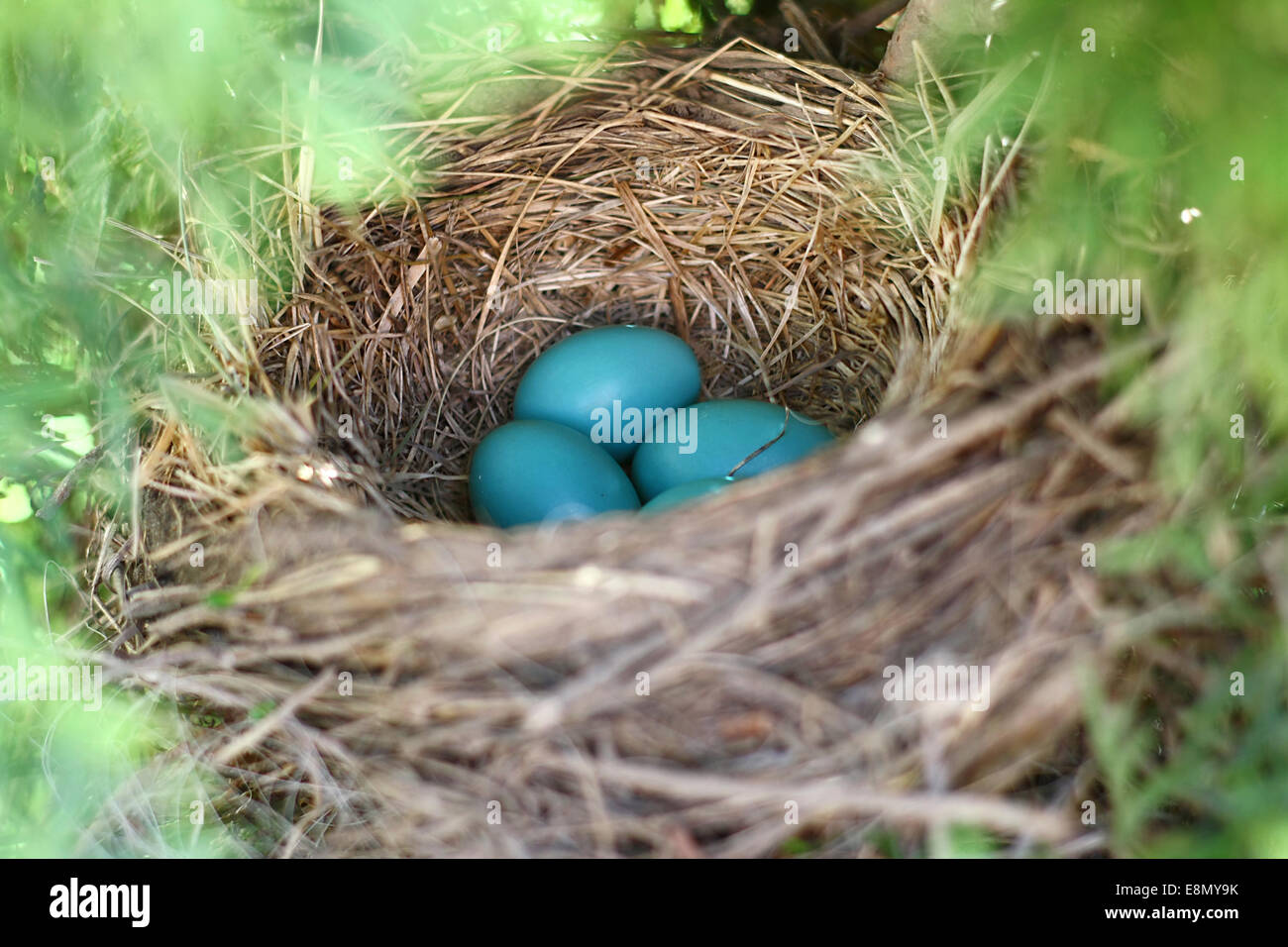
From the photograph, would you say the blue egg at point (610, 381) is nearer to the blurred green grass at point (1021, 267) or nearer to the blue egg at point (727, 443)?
the blue egg at point (727, 443)

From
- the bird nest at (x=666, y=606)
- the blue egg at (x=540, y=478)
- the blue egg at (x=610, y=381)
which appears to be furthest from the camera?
the blue egg at (x=610, y=381)

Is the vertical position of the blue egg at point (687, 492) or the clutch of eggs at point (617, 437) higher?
the clutch of eggs at point (617, 437)

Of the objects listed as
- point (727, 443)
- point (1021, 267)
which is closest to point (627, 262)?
point (727, 443)

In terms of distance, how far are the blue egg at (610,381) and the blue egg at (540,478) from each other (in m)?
0.11

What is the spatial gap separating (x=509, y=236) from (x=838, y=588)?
3.22 ft

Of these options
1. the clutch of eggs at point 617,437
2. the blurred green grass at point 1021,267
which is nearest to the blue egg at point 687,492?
the clutch of eggs at point 617,437

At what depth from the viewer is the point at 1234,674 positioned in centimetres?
78

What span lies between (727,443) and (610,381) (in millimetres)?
245

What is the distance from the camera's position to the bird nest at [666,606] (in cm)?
84

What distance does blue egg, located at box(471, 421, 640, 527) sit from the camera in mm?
1438

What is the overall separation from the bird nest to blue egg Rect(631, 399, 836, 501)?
186mm

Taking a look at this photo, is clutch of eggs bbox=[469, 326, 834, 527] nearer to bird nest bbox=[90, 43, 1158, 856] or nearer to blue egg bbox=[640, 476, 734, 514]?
blue egg bbox=[640, 476, 734, 514]
